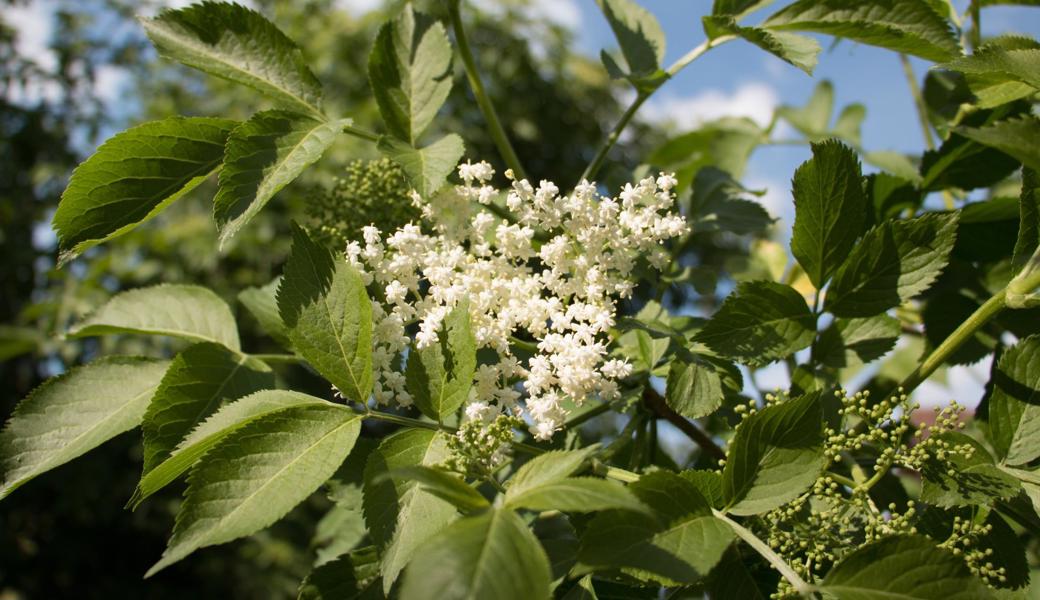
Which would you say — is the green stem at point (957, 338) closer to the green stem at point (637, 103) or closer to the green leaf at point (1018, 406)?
the green leaf at point (1018, 406)

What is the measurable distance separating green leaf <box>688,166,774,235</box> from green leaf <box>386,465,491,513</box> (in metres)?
0.78

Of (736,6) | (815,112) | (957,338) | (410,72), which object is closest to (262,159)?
(410,72)

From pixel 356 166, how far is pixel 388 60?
0.16m

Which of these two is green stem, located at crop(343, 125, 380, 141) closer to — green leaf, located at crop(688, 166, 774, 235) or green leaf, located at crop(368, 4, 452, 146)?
green leaf, located at crop(368, 4, 452, 146)

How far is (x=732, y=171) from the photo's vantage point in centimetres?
172

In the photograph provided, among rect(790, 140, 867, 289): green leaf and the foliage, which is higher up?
rect(790, 140, 867, 289): green leaf

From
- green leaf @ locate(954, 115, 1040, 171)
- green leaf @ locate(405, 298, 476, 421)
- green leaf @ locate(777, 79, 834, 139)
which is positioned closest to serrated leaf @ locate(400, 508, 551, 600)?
green leaf @ locate(405, 298, 476, 421)

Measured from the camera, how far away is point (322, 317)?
839 mm

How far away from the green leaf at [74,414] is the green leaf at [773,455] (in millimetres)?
748

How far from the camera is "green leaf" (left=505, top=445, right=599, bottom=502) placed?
0.65 metres

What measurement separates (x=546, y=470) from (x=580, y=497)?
0.08 metres

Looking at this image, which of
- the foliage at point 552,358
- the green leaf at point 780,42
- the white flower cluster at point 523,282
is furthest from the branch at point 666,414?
the green leaf at point 780,42

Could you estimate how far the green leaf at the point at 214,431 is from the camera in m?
0.74

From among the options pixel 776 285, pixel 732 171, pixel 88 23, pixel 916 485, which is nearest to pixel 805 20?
pixel 776 285
